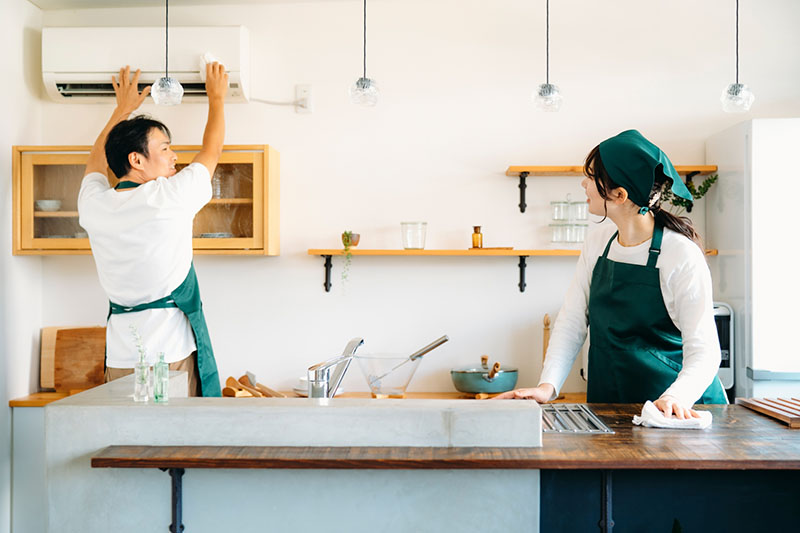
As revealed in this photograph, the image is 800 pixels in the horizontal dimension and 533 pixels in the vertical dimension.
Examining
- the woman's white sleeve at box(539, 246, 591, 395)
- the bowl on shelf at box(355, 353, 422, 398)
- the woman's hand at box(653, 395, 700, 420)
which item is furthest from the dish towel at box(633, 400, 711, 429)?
the bowl on shelf at box(355, 353, 422, 398)

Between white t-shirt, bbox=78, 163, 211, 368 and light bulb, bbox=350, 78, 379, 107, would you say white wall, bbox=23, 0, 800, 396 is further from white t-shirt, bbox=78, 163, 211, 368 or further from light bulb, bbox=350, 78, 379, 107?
white t-shirt, bbox=78, 163, 211, 368

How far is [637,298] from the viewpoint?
220cm

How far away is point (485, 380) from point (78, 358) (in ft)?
6.41

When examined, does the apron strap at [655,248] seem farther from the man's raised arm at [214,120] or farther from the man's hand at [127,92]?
the man's hand at [127,92]

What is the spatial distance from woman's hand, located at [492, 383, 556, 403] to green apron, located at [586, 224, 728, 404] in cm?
24

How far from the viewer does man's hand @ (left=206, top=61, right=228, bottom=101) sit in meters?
3.07

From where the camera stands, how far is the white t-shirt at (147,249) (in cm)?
247

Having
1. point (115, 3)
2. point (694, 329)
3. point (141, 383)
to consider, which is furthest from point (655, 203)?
point (115, 3)

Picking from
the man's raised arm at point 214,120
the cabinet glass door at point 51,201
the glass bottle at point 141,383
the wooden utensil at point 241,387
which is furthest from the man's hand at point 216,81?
the glass bottle at point 141,383

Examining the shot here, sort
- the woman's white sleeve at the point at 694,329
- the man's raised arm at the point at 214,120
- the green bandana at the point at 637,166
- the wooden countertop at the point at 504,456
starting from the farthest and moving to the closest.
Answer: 1. the man's raised arm at the point at 214,120
2. the green bandana at the point at 637,166
3. the woman's white sleeve at the point at 694,329
4. the wooden countertop at the point at 504,456

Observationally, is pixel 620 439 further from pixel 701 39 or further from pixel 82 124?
pixel 82 124

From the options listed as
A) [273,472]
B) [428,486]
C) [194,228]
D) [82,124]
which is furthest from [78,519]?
[82,124]

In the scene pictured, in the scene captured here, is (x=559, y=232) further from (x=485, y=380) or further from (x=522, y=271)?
(x=485, y=380)

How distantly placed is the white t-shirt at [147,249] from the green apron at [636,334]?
1.45 meters
